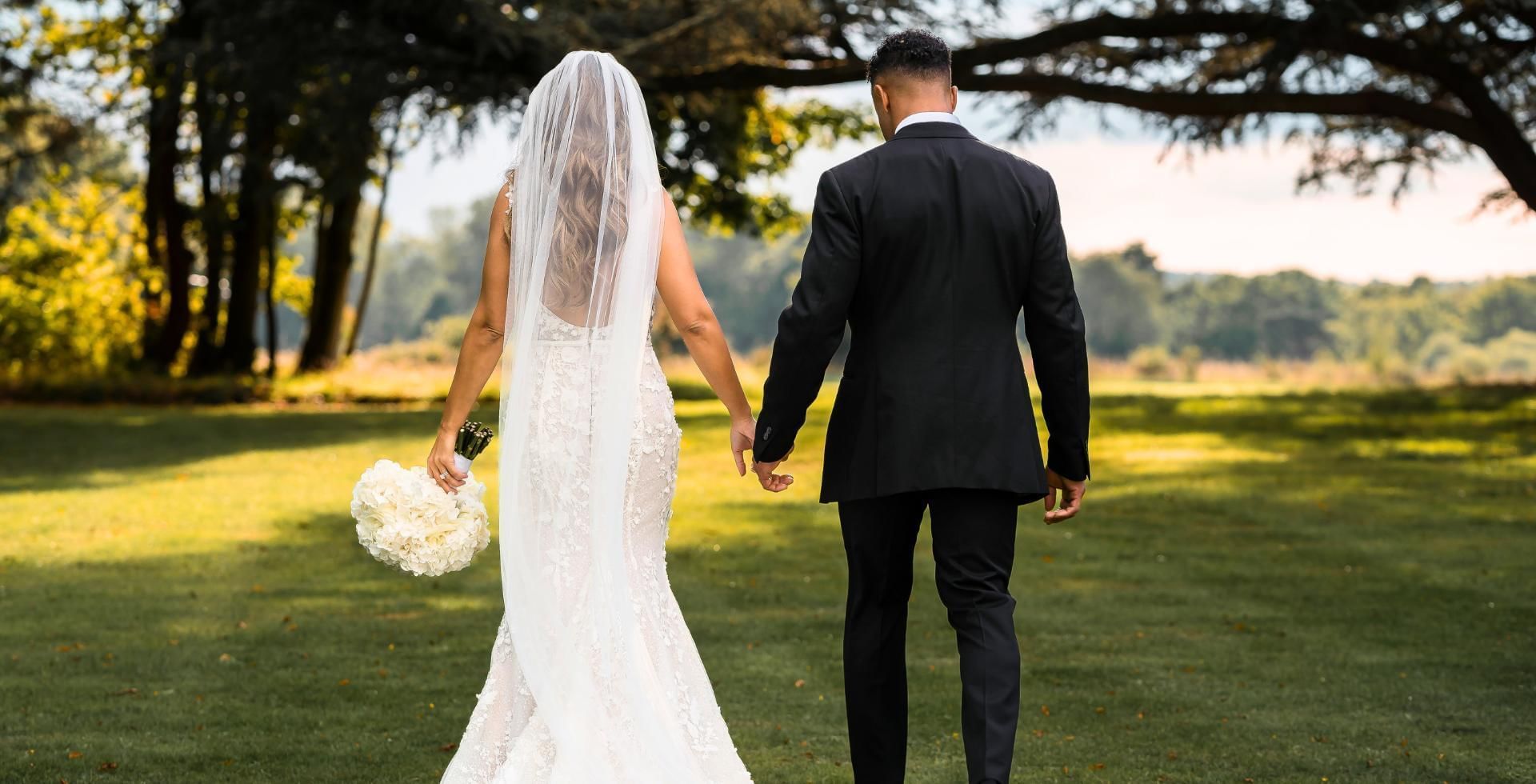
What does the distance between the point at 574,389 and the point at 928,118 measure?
1.16 m

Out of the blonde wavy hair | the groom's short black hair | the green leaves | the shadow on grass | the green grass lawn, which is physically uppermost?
the groom's short black hair

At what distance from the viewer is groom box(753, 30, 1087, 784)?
149 inches

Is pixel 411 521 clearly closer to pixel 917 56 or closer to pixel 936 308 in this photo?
pixel 936 308

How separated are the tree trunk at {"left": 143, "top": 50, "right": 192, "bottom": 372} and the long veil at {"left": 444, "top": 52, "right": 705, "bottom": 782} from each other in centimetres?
2420

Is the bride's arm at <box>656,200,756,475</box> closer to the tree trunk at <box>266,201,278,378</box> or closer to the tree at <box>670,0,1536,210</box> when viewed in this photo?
the tree at <box>670,0,1536,210</box>

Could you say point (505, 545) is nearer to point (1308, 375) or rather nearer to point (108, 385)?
point (108, 385)

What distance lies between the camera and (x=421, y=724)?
548cm

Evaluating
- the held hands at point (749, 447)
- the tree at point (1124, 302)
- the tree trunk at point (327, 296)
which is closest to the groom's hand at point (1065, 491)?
the held hands at point (749, 447)

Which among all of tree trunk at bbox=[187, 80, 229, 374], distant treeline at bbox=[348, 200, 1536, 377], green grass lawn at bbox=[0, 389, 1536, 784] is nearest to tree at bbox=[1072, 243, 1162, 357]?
distant treeline at bbox=[348, 200, 1536, 377]

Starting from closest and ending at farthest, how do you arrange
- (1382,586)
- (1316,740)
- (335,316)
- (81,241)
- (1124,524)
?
1. (1316,740)
2. (1382,586)
3. (1124,524)
4. (335,316)
5. (81,241)

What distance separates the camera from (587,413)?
4098 mm

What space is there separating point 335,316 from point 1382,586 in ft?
80.5

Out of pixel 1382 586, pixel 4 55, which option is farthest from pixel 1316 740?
pixel 4 55

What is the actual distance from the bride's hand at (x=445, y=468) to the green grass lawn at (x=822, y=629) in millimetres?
1144
